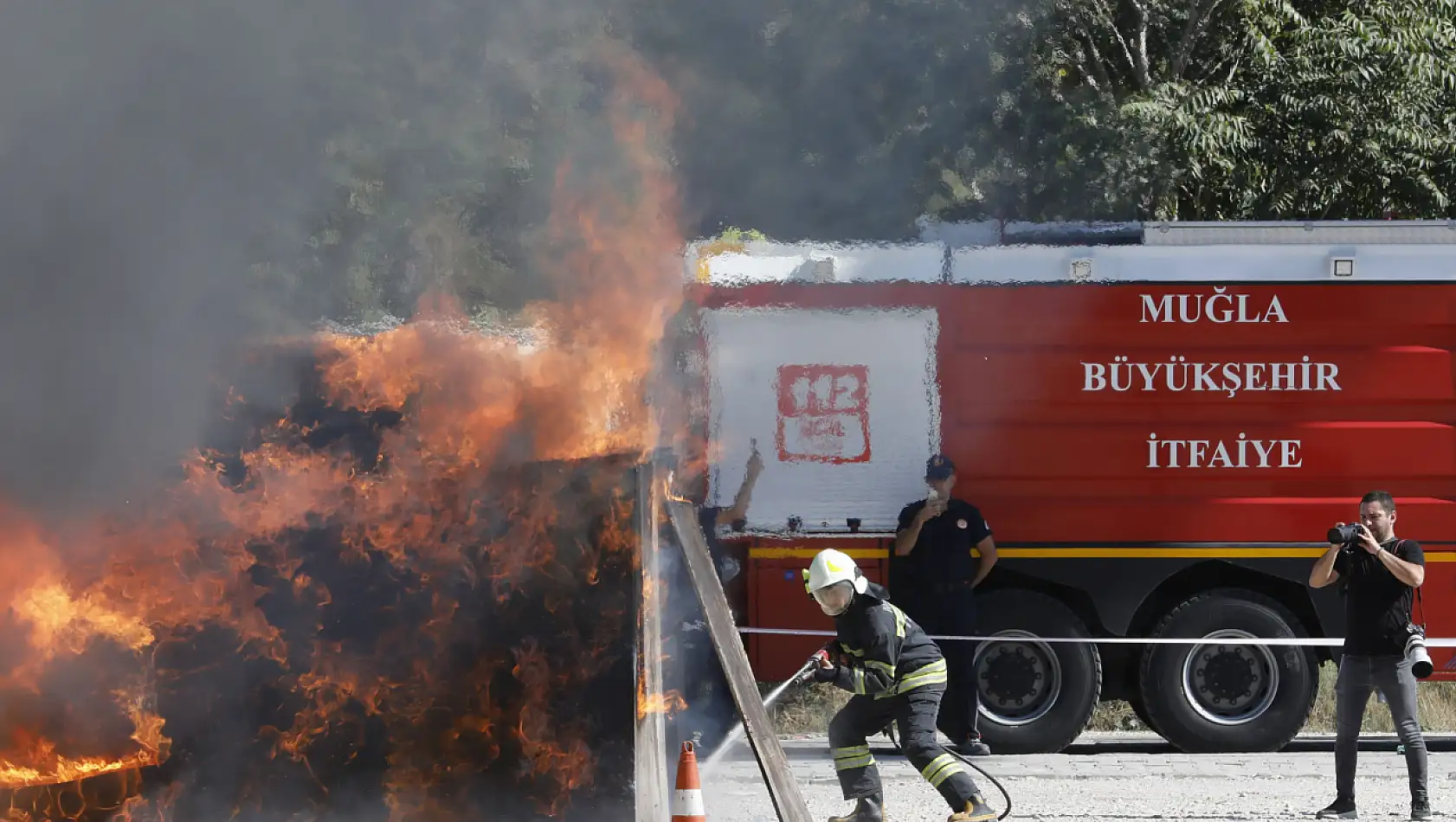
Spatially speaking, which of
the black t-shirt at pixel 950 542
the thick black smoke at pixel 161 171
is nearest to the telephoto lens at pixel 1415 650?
the black t-shirt at pixel 950 542

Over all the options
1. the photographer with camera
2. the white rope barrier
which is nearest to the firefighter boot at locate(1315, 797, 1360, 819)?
the photographer with camera

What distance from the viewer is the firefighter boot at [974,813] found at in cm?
728

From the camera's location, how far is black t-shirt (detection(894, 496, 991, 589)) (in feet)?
33.8

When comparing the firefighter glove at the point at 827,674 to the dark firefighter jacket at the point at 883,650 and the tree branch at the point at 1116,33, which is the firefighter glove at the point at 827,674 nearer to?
the dark firefighter jacket at the point at 883,650

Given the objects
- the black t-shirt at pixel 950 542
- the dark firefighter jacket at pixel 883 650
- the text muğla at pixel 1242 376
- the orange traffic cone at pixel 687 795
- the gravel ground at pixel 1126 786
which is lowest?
the gravel ground at pixel 1126 786

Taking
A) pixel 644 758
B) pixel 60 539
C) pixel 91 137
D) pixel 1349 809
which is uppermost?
pixel 91 137

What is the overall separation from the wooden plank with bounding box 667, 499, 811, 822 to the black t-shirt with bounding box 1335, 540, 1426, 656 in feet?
10.3

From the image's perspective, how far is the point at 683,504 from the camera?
25.6ft

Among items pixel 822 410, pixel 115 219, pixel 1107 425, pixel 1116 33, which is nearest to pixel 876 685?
pixel 822 410

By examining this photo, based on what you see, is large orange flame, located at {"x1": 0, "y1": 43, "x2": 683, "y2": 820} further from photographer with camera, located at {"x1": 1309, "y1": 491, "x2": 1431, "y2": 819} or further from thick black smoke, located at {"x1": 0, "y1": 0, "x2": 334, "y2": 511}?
photographer with camera, located at {"x1": 1309, "y1": 491, "x2": 1431, "y2": 819}

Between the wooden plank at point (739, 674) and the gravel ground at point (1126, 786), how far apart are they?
1.55 m

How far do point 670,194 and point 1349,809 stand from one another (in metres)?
5.87

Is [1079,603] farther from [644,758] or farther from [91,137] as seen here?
[91,137]

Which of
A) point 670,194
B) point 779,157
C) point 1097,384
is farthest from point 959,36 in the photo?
point 1097,384
